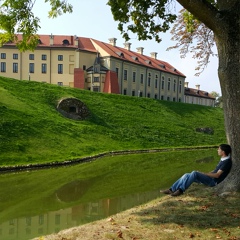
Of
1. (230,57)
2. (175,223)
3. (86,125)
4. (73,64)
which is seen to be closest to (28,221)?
(175,223)

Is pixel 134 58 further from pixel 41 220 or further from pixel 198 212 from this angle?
pixel 198 212

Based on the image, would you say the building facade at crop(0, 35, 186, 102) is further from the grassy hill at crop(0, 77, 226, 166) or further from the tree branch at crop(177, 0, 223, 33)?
the tree branch at crop(177, 0, 223, 33)

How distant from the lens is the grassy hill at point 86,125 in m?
23.7

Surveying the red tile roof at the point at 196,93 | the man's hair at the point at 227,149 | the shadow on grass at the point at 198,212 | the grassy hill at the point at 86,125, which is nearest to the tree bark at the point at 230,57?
the man's hair at the point at 227,149

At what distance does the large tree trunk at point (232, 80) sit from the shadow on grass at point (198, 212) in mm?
600

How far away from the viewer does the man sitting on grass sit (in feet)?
30.1

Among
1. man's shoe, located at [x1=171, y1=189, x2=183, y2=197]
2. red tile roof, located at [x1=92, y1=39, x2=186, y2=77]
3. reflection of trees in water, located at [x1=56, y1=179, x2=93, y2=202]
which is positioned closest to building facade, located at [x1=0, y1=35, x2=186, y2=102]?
red tile roof, located at [x1=92, y1=39, x2=186, y2=77]

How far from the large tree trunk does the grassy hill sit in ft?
43.9

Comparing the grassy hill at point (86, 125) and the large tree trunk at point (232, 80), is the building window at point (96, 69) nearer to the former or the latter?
the grassy hill at point (86, 125)

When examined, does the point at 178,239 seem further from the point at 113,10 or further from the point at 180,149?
the point at 180,149

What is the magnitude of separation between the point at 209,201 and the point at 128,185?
6061 millimetres

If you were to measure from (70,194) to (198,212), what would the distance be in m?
5.80

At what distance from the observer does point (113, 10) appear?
11820mm

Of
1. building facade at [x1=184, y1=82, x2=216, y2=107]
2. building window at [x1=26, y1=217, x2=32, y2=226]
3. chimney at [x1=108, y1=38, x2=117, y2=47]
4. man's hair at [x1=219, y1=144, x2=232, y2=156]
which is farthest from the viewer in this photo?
building facade at [x1=184, y1=82, x2=216, y2=107]
